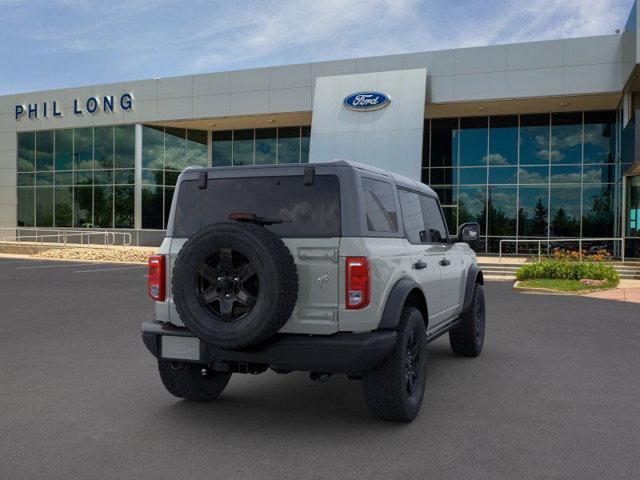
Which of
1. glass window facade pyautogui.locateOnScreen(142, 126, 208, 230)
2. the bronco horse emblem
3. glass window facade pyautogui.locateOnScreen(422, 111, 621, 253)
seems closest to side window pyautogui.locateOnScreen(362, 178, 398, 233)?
the bronco horse emblem

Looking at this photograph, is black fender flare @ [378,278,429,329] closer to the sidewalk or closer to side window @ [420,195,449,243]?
side window @ [420,195,449,243]

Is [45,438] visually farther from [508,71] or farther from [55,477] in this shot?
[508,71]

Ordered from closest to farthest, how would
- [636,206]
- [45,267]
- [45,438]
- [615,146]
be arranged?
[45,438] → [45,267] → [636,206] → [615,146]

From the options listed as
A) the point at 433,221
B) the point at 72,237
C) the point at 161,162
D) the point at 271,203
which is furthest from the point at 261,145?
the point at 271,203

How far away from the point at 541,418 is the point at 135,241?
31.0 meters

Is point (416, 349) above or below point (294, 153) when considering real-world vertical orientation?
below

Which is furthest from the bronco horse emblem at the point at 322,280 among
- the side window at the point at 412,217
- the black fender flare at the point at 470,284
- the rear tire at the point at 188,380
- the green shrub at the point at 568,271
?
the green shrub at the point at 568,271

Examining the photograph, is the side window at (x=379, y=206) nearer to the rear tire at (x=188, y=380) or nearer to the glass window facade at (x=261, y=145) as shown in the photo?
the rear tire at (x=188, y=380)

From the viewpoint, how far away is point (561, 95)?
24969 mm

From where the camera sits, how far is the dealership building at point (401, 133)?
82.8 feet

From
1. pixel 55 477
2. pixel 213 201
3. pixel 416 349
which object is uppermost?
pixel 213 201

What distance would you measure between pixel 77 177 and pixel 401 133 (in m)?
19.6

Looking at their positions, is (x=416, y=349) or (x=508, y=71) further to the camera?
(x=508, y=71)

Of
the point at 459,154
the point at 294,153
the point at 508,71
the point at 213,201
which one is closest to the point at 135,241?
the point at 294,153
